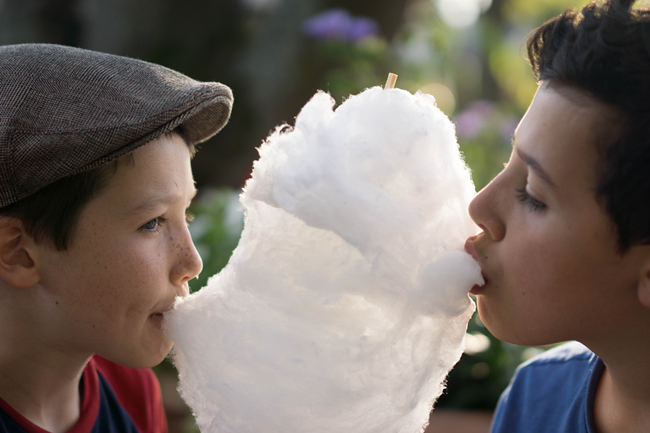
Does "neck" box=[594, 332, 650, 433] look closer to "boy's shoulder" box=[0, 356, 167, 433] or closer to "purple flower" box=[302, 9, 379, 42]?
"boy's shoulder" box=[0, 356, 167, 433]

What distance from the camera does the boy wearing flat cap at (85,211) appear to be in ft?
3.19

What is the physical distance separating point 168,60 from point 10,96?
2.67 metres

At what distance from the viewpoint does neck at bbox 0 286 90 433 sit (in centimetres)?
112

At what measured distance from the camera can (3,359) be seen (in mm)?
1115

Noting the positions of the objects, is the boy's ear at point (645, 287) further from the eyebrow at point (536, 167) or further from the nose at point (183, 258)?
the nose at point (183, 258)

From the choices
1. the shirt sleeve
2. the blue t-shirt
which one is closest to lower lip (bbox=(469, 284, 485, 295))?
the blue t-shirt

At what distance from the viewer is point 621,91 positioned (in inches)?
33.4

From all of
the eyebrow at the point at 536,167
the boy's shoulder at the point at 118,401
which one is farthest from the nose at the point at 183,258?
the eyebrow at the point at 536,167

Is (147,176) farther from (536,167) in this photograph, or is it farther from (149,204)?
(536,167)

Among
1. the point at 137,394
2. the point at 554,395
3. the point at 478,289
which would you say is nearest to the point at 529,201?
the point at 478,289

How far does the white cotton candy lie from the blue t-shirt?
14.0 inches

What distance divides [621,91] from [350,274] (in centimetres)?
52

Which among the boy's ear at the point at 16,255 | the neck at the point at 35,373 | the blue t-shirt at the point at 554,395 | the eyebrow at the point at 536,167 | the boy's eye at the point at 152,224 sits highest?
the eyebrow at the point at 536,167

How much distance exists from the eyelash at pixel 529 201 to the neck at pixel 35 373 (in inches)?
37.9
